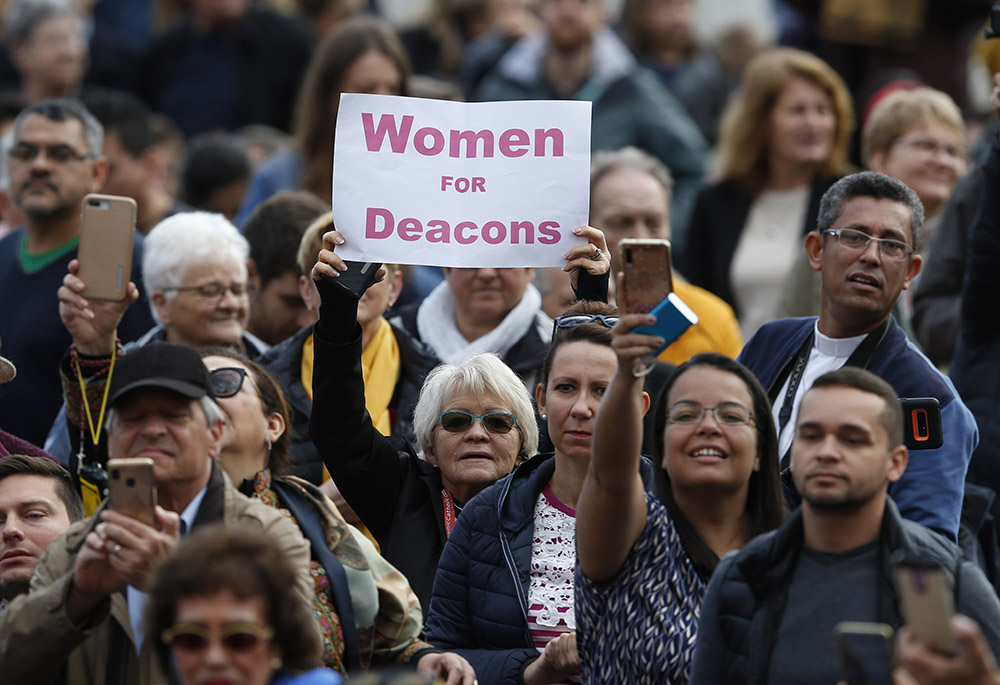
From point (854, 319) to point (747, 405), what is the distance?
95cm

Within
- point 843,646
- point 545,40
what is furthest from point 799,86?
point 843,646

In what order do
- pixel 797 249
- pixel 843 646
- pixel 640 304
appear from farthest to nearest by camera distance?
pixel 797 249 < pixel 640 304 < pixel 843 646

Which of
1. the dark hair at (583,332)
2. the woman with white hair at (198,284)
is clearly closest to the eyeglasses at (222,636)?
the dark hair at (583,332)

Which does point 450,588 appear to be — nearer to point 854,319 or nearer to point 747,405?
point 747,405

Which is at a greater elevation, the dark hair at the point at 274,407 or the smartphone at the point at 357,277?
the smartphone at the point at 357,277

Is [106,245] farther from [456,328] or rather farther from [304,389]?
[456,328]

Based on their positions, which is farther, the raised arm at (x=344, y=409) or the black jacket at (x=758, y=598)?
the raised arm at (x=344, y=409)

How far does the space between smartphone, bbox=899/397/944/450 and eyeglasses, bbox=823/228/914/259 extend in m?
0.72

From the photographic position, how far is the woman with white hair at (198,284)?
7125 millimetres

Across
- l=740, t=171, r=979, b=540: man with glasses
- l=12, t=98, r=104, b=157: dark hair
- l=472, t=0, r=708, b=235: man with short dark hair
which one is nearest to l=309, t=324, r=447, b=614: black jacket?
l=740, t=171, r=979, b=540: man with glasses

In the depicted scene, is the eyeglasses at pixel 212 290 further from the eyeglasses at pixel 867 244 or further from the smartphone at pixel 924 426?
the smartphone at pixel 924 426

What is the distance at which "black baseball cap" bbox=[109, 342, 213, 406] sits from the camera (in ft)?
15.9

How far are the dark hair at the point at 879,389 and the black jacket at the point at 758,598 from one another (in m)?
0.19

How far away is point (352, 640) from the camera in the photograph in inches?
199
